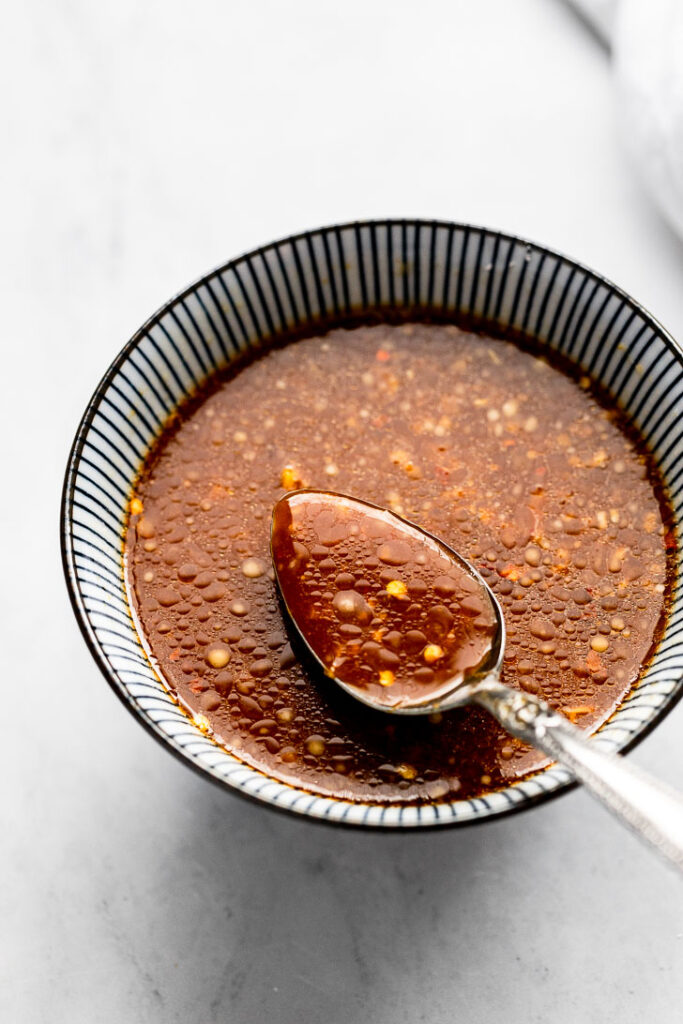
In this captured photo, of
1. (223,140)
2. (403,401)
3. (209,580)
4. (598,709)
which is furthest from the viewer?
(223,140)

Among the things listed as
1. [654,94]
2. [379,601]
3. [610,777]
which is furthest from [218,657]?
[654,94]

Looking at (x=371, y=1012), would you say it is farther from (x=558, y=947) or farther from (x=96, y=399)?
(x=96, y=399)

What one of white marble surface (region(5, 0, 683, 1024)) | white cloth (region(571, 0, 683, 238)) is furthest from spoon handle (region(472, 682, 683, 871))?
white cloth (region(571, 0, 683, 238))

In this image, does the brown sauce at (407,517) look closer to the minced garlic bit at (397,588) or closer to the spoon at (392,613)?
the spoon at (392,613)

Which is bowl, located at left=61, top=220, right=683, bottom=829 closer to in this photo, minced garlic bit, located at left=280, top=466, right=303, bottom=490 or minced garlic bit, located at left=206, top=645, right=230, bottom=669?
minced garlic bit, located at left=206, top=645, right=230, bottom=669

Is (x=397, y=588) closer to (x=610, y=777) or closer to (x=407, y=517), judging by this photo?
(x=407, y=517)

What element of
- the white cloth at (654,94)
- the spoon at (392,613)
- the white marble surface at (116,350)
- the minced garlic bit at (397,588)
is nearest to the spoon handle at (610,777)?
the spoon at (392,613)

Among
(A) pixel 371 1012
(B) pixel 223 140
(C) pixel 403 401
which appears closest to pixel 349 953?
(A) pixel 371 1012

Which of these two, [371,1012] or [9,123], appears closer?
[371,1012]
